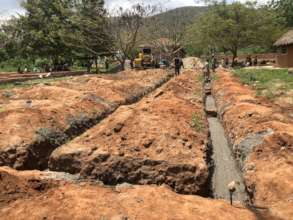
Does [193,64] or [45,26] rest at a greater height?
[45,26]

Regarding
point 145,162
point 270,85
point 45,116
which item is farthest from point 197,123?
point 270,85

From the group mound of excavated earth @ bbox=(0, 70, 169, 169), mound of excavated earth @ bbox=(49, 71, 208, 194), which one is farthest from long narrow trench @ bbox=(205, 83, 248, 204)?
mound of excavated earth @ bbox=(0, 70, 169, 169)

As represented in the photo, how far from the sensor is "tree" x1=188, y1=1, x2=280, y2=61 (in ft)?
130

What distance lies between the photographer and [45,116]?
1030cm

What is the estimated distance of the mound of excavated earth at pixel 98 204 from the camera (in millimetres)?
5074

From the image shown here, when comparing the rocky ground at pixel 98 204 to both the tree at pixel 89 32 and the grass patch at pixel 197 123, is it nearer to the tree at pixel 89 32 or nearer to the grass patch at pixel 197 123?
the grass patch at pixel 197 123

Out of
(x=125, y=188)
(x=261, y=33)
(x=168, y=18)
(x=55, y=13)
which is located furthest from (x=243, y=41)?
(x=125, y=188)

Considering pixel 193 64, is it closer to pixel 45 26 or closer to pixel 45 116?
pixel 45 26

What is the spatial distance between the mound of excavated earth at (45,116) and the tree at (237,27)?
25262mm

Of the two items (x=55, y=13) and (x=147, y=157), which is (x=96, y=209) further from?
(x=55, y=13)

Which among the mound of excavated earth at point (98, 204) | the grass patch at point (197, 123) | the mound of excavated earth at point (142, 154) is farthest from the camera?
the grass patch at point (197, 123)

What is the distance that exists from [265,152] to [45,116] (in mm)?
5481

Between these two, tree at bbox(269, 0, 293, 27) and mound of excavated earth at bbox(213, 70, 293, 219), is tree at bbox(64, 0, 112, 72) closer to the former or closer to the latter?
mound of excavated earth at bbox(213, 70, 293, 219)

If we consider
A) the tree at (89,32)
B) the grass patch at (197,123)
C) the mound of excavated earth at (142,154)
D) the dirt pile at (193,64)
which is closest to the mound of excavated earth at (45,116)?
the mound of excavated earth at (142,154)
